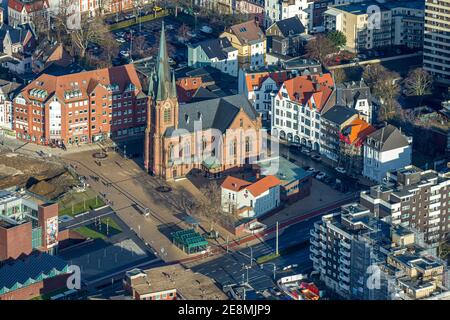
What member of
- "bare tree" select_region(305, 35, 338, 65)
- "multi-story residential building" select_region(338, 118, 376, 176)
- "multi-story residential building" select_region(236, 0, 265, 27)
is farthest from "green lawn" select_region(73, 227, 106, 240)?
"multi-story residential building" select_region(236, 0, 265, 27)

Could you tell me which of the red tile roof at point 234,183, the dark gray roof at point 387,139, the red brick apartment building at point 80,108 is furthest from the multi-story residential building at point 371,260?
the red brick apartment building at point 80,108

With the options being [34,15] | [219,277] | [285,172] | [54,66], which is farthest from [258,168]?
[34,15]

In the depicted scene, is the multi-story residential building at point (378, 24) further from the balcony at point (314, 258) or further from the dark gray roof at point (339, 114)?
the balcony at point (314, 258)

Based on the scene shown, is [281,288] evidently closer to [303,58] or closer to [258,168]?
[258,168]

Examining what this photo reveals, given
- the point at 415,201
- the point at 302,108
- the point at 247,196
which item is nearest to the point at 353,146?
the point at 302,108

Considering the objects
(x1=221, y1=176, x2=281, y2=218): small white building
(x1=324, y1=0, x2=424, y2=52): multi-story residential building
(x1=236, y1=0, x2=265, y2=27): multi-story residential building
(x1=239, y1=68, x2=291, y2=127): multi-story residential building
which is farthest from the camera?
(x1=236, y1=0, x2=265, y2=27): multi-story residential building

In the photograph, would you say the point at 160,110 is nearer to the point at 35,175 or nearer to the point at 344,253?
the point at 35,175

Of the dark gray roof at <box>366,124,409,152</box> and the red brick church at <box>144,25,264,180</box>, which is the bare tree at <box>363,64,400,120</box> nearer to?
the dark gray roof at <box>366,124,409,152</box>
